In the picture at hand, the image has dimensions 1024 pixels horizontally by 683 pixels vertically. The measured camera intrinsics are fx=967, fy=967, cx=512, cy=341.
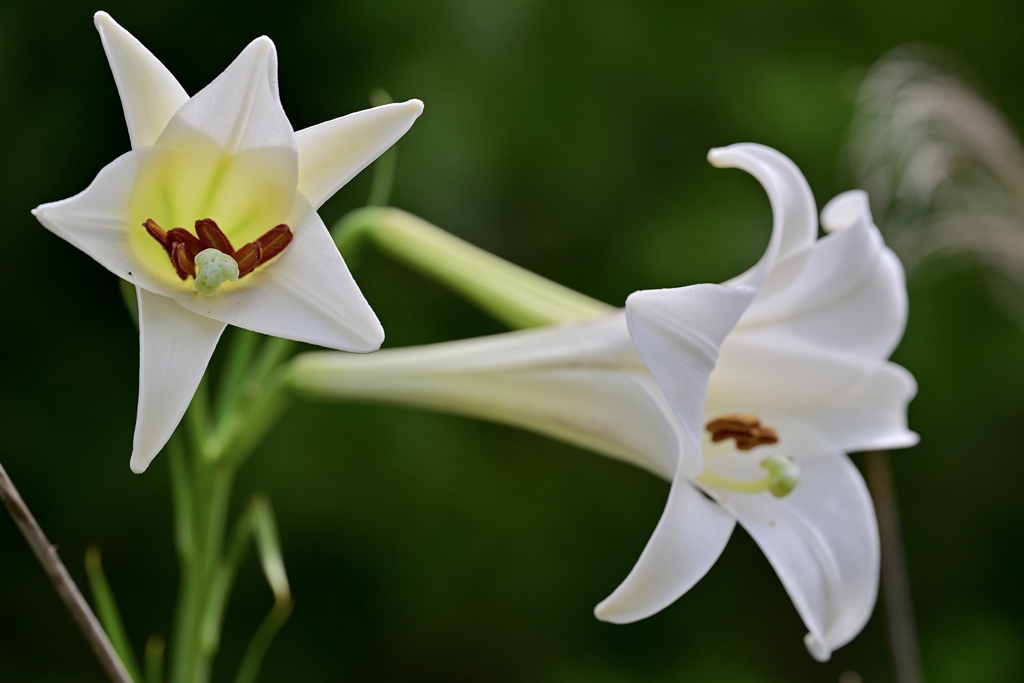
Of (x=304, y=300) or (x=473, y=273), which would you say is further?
(x=473, y=273)

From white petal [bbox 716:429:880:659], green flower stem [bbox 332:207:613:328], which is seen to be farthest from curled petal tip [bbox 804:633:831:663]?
green flower stem [bbox 332:207:613:328]

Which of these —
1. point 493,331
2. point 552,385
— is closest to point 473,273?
point 552,385

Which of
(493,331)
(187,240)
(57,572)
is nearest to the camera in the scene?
(57,572)

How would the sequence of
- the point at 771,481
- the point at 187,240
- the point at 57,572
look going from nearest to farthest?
the point at 57,572, the point at 187,240, the point at 771,481

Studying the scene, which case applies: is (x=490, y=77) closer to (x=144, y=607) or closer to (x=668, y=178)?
(x=668, y=178)

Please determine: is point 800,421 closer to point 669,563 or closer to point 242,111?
point 669,563

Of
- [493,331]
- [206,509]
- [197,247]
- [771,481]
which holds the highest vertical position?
[197,247]

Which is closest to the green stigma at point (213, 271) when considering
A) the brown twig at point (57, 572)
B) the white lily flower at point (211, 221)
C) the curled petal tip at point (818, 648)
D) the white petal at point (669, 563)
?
the white lily flower at point (211, 221)
